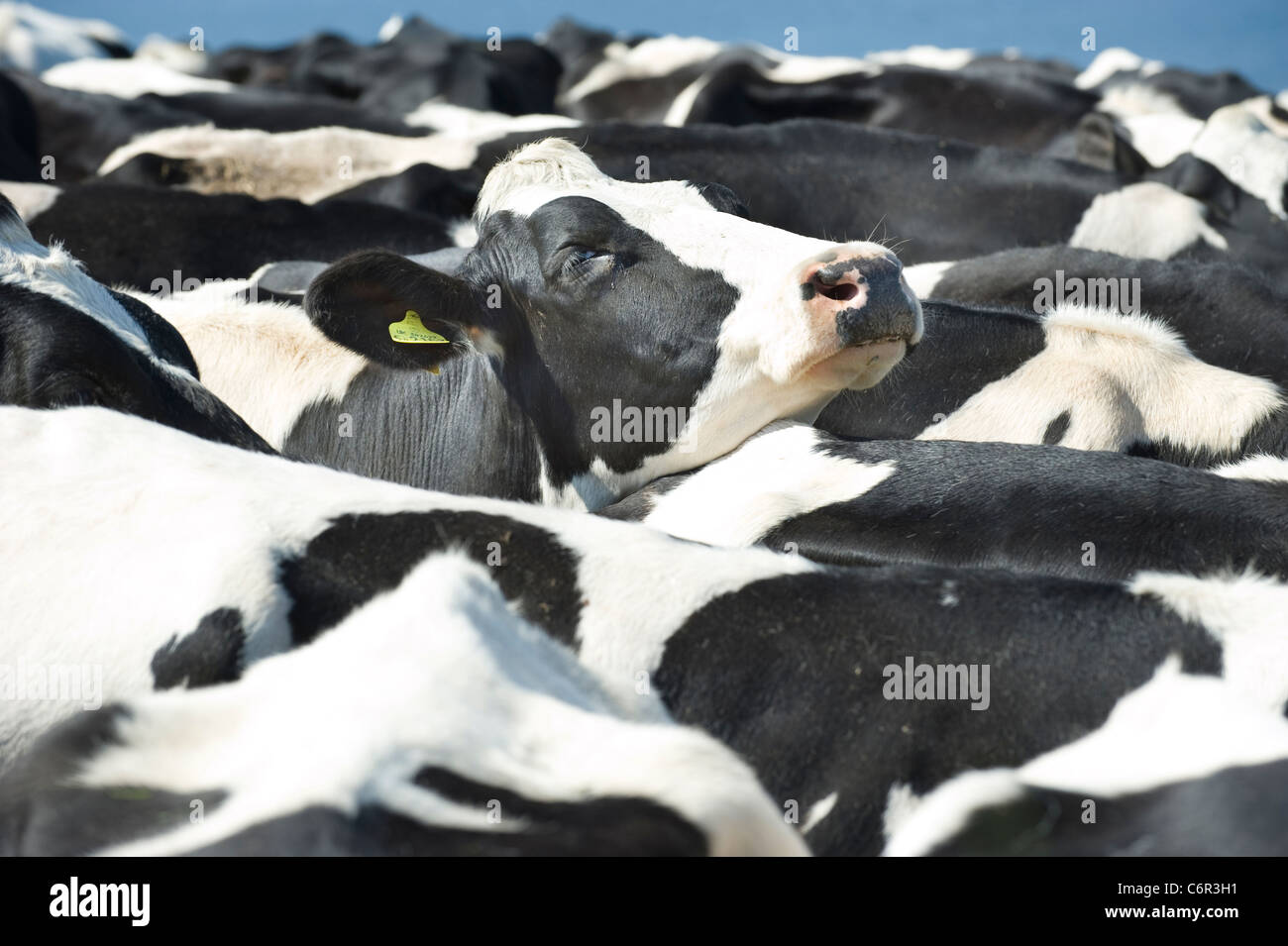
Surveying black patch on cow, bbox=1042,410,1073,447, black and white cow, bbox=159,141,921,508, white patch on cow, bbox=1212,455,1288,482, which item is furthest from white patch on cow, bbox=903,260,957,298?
white patch on cow, bbox=1212,455,1288,482

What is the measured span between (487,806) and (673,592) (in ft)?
2.70

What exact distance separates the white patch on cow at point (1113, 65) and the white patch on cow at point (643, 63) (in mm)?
4012

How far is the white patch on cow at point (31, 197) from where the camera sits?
21.0ft

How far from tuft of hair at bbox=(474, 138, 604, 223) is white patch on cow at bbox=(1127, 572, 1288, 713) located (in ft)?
7.43

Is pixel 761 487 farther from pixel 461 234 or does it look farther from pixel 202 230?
pixel 202 230

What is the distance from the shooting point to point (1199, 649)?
2639 millimetres

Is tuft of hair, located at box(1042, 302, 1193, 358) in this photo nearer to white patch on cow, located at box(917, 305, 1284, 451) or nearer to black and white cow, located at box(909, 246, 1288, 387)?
white patch on cow, located at box(917, 305, 1284, 451)

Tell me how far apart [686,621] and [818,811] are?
39 centimetres

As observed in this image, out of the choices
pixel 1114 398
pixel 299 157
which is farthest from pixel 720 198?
pixel 299 157

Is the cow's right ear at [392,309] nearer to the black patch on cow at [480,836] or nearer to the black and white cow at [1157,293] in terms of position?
the black and white cow at [1157,293]

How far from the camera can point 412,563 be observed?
2691 mm

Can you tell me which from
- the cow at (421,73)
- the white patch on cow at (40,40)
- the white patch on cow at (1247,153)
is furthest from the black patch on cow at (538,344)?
the white patch on cow at (40,40)
